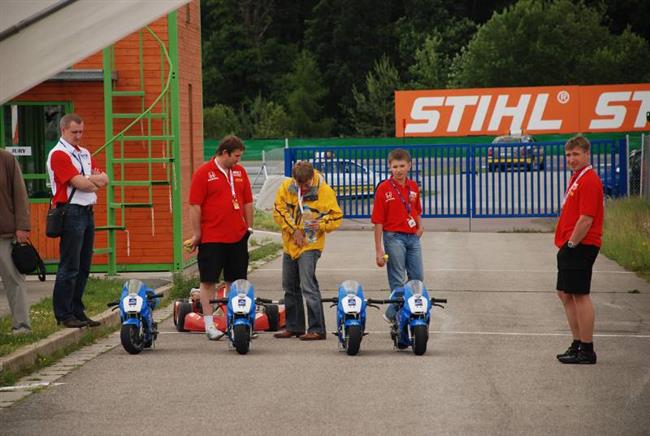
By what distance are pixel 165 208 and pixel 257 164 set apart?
3138cm

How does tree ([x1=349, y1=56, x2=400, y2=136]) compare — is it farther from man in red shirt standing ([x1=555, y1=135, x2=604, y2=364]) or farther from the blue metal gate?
man in red shirt standing ([x1=555, y1=135, x2=604, y2=364])

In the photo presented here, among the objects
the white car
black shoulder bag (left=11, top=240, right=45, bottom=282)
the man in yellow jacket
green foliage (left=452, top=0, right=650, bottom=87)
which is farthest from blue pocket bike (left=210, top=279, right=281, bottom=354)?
green foliage (left=452, top=0, right=650, bottom=87)

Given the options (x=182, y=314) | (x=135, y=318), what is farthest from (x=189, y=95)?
(x=135, y=318)

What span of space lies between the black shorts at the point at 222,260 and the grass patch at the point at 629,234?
7.44m

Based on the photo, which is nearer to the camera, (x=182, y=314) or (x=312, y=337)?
(x=312, y=337)

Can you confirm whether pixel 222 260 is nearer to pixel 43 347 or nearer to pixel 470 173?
pixel 43 347

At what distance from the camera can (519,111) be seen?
4212cm

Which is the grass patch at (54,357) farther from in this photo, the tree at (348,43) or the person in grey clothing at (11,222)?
the tree at (348,43)

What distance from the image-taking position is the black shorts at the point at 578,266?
10320mm

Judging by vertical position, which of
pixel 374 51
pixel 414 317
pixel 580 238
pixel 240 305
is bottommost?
pixel 414 317

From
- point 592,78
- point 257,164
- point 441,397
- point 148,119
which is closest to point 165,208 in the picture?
point 148,119

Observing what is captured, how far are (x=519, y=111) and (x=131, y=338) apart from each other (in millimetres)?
32320

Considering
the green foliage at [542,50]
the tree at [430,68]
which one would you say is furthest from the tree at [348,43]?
the green foliage at [542,50]

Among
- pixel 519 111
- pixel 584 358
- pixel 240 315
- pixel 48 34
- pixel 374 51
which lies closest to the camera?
pixel 48 34
